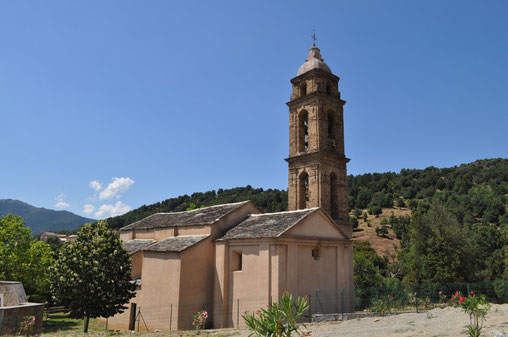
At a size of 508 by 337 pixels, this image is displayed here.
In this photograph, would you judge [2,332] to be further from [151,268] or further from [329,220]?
[329,220]

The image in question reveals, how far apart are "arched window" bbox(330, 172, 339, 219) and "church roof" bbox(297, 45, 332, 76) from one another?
324 inches

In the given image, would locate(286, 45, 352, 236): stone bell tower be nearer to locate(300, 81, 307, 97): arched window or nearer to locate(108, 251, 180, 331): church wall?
locate(300, 81, 307, 97): arched window

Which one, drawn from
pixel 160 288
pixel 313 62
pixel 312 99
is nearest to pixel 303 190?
pixel 312 99

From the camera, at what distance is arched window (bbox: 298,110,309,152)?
28.4 m

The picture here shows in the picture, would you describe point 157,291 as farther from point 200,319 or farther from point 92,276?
point 200,319

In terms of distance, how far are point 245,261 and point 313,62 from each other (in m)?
16.3

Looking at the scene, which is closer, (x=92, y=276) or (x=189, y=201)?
(x=92, y=276)

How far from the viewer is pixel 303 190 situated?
27.9 metres

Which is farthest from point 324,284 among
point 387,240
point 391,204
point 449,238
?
point 391,204

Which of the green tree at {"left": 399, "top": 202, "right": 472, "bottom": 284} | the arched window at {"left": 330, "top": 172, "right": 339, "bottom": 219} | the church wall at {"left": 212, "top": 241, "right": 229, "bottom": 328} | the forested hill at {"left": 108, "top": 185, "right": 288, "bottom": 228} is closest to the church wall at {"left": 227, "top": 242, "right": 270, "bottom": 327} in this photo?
the church wall at {"left": 212, "top": 241, "right": 229, "bottom": 328}

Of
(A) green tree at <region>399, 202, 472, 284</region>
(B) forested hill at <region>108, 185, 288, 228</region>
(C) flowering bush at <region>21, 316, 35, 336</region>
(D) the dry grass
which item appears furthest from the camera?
(B) forested hill at <region>108, 185, 288, 228</region>

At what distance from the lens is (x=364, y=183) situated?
10900 cm

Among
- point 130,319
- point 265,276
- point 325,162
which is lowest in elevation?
point 130,319

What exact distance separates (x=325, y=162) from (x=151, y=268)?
13.6m
